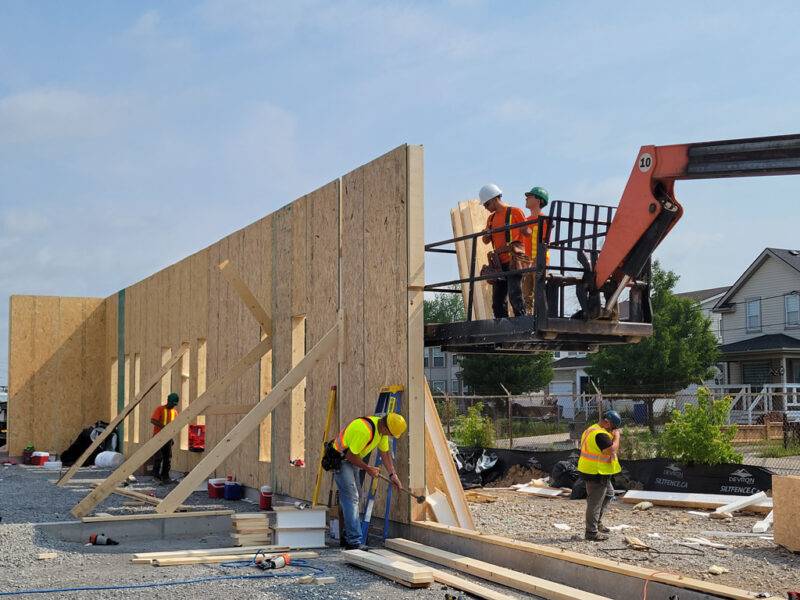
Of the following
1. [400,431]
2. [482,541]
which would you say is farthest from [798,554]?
[400,431]

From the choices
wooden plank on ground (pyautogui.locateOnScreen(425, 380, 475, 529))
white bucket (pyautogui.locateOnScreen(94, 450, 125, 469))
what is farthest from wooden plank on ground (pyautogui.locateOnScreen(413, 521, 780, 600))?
white bucket (pyautogui.locateOnScreen(94, 450, 125, 469))

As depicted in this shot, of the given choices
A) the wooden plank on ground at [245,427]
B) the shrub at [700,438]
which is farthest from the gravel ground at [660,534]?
the wooden plank on ground at [245,427]

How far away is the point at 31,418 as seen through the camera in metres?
25.0

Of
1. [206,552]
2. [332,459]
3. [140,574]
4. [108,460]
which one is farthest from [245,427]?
[108,460]

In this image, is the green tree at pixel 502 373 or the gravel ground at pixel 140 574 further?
the green tree at pixel 502 373

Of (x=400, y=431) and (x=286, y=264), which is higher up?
(x=286, y=264)

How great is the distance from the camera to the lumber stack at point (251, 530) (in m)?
10.2

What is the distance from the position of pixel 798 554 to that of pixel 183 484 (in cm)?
691

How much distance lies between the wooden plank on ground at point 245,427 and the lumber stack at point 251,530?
749 mm

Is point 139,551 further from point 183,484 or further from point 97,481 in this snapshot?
point 97,481

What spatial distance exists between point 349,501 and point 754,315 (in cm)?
3419

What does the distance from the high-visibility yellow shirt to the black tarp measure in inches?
259

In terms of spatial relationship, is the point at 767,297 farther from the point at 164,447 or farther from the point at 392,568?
the point at 392,568

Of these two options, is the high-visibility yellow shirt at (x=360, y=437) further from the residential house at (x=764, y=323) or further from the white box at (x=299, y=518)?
the residential house at (x=764, y=323)
